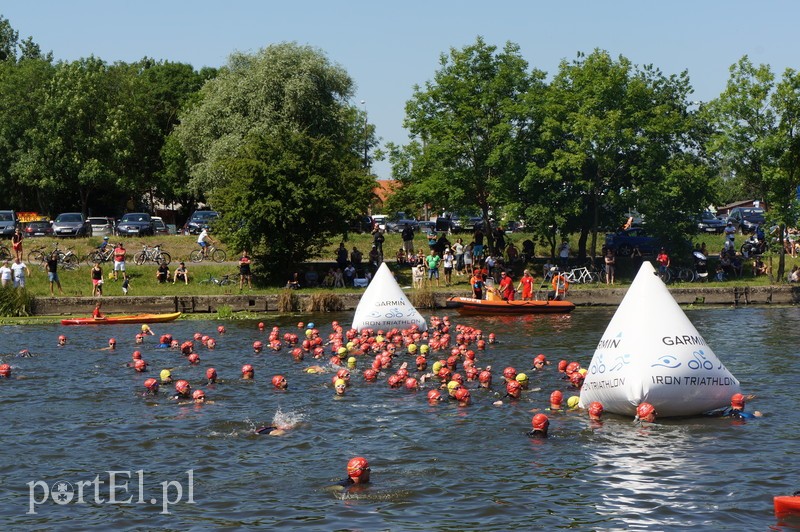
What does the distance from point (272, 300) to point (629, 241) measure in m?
21.8

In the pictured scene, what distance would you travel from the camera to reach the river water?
16094mm

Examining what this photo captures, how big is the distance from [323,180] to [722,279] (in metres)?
20.6

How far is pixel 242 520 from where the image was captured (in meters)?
15.9

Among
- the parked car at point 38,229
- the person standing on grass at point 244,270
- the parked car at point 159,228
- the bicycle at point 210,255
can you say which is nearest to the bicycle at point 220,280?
the person standing on grass at point 244,270

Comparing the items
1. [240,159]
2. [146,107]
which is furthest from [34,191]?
[240,159]

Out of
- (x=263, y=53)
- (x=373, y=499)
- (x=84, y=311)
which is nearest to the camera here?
(x=373, y=499)

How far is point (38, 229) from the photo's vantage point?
2447 inches

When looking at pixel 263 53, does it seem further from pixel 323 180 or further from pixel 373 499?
pixel 373 499

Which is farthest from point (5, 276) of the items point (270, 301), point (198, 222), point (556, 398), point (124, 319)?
point (556, 398)

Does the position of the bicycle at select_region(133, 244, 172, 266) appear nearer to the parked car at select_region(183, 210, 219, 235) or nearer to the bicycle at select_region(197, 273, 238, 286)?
the bicycle at select_region(197, 273, 238, 286)

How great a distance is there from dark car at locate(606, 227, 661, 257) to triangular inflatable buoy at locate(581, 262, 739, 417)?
36.9 meters

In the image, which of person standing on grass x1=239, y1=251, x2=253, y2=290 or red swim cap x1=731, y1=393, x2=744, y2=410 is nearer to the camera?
red swim cap x1=731, y1=393, x2=744, y2=410

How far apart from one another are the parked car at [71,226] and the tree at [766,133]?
36.3 meters

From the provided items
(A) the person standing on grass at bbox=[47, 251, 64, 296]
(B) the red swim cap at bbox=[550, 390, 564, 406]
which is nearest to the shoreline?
(A) the person standing on grass at bbox=[47, 251, 64, 296]
